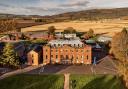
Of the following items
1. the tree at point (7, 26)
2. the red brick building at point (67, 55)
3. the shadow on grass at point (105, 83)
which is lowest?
the shadow on grass at point (105, 83)

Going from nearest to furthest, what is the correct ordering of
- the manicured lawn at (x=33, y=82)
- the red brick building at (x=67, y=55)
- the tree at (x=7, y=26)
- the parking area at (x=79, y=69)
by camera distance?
the manicured lawn at (x=33, y=82)
the parking area at (x=79, y=69)
the red brick building at (x=67, y=55)
the tree at (x=7, y=26)

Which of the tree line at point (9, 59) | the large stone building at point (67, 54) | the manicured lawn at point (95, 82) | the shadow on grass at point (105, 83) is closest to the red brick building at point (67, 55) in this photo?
the large stone building at point (67, 54)

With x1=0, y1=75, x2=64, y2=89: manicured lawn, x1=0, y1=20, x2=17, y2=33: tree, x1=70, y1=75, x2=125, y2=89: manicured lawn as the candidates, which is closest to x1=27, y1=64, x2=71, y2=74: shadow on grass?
x1=0, y1=75, x2=64, y2=89: manicured lawn

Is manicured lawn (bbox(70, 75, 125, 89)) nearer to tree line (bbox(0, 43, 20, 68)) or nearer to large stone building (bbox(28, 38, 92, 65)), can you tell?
tree line (bbox(0, 43, 20, 68))

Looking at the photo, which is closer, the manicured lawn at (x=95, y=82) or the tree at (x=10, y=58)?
the manicured lawn at (x=95, y=82)

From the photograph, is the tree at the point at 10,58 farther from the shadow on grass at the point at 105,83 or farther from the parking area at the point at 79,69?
the shadow on grass at the point at 105,83

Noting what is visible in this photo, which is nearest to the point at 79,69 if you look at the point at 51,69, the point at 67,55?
the point at 51,69

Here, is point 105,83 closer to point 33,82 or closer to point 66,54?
point 33,82
